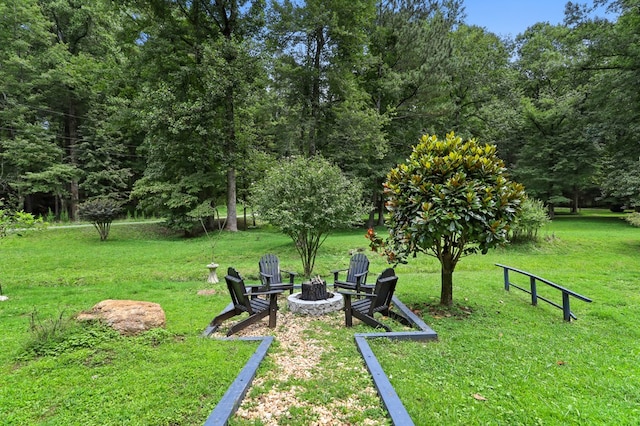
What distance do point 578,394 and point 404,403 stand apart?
147cm

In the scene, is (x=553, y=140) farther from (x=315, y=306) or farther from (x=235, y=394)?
(x=235, y=394)

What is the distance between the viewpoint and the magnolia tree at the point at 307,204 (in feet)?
24.3

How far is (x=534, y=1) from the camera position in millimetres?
9898

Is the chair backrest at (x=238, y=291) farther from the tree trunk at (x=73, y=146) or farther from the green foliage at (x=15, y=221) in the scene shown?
the tree trunk at (x=73, y=146)

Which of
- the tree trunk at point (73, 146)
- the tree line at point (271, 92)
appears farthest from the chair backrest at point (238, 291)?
the tree trunk at point (73, 146)

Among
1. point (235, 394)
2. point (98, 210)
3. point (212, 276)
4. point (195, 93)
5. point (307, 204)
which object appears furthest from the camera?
point (195, 93)

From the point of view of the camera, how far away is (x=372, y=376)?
2.89m

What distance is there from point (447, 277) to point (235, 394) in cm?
369

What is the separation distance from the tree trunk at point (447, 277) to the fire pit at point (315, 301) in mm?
1646

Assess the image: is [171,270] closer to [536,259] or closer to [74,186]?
[536,259]

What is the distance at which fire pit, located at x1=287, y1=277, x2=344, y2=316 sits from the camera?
4.88 metres

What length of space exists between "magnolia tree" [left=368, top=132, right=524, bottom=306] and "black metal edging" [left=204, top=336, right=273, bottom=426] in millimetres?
2543

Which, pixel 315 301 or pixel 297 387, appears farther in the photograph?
pixel 315 301

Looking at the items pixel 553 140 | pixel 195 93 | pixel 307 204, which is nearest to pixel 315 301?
pixel 307 204
